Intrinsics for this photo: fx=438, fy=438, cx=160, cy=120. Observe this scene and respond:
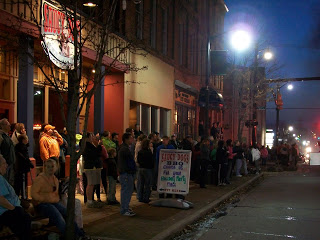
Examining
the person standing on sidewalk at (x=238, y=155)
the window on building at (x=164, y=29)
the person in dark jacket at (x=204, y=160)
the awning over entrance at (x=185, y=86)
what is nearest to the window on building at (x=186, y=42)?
the awning over entrance at (x=185, y=86)

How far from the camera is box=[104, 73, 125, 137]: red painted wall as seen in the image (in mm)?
17875

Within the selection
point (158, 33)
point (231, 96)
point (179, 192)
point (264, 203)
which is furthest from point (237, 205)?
point (231, 96)

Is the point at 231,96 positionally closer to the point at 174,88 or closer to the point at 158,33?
the point at 174,88

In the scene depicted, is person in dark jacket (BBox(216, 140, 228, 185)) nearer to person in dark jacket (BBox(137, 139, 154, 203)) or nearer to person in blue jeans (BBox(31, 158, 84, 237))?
person in dark jacket (BBox(137, 139, 154, 203))

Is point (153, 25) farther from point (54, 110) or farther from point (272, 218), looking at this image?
point (272, 218)

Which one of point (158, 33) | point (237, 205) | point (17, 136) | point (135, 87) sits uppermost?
point (158, 33)

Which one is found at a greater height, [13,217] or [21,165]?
[21,165]

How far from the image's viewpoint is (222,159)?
55.2ft

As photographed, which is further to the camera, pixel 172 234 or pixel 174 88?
pixel 174 88

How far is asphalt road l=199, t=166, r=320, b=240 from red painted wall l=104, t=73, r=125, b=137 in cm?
606

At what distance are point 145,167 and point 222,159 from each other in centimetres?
615

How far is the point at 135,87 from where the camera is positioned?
19.0 m

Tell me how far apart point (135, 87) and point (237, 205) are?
8127 mm

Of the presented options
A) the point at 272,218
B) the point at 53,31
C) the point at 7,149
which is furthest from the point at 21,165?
the point at 272,218
